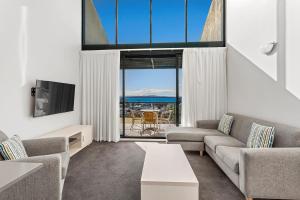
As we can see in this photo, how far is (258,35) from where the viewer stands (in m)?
3.25

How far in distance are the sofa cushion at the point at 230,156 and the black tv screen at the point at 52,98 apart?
2.96m

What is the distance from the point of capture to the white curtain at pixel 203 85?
4.74 m

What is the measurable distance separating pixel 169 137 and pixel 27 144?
2.46 meters

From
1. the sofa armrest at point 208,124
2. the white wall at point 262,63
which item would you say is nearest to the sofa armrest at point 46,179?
the white wall at point 262,63

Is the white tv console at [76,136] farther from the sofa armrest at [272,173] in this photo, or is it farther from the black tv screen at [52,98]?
the sofa armrest at [272,173]

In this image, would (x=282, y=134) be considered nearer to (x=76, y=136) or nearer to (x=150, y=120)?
(x=150, y=120)

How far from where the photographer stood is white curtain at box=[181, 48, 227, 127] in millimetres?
4742

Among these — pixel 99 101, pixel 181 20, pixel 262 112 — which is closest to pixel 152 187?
pixel 262 112

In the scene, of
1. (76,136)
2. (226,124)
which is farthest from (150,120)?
(226,124)

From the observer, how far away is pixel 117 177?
2.78 m

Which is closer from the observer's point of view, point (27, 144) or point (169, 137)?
point (27, 144)

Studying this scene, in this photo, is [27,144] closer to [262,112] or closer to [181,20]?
[262,112]

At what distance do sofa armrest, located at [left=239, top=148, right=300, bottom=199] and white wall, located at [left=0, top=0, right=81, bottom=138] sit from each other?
3.12 metres

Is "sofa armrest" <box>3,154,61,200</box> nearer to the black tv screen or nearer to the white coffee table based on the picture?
the white coffee table
